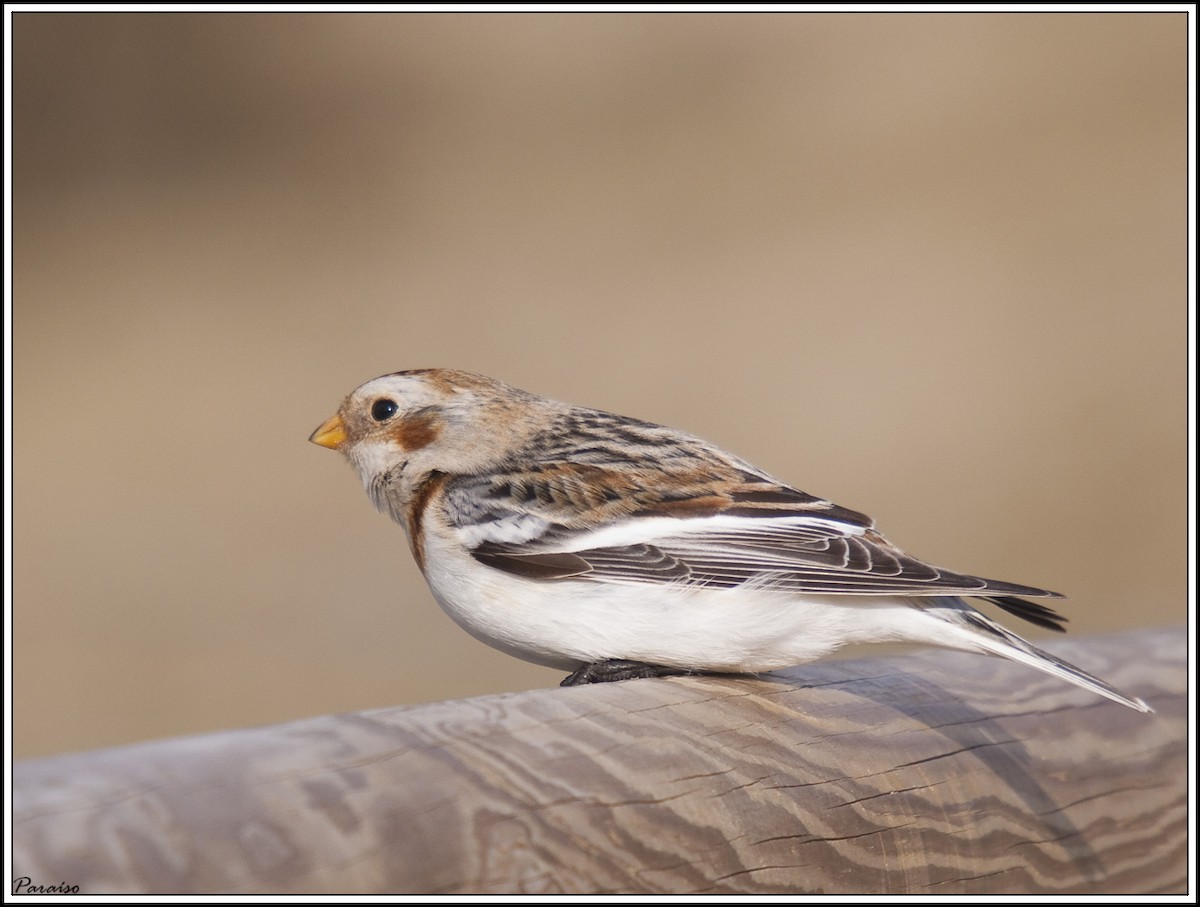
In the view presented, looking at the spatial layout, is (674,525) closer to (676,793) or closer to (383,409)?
(383,409)

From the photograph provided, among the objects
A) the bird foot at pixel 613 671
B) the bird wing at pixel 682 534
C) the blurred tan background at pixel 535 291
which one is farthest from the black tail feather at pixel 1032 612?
the blurred tan background at pixel 535 291

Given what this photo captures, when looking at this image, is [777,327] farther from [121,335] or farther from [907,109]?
[121,335]

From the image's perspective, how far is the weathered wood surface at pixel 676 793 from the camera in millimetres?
1744

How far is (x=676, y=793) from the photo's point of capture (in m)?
2.12

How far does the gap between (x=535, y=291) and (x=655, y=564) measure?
9385 mm

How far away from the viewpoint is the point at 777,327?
11.6 metres

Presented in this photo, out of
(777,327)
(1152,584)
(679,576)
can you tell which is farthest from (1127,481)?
(679,576)

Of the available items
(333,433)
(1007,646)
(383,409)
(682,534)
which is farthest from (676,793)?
(333,433)

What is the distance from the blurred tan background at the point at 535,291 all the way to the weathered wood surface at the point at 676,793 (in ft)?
18.3

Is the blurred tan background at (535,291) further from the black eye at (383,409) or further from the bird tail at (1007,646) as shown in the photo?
the bird tail at (1007,646)

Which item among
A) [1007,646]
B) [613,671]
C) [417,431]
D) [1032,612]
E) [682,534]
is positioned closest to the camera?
[1007,646]

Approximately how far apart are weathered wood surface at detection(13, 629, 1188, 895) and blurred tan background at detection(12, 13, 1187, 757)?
219 inches

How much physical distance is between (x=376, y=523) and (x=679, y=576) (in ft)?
24.2

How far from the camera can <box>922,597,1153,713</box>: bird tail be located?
2469 mm
